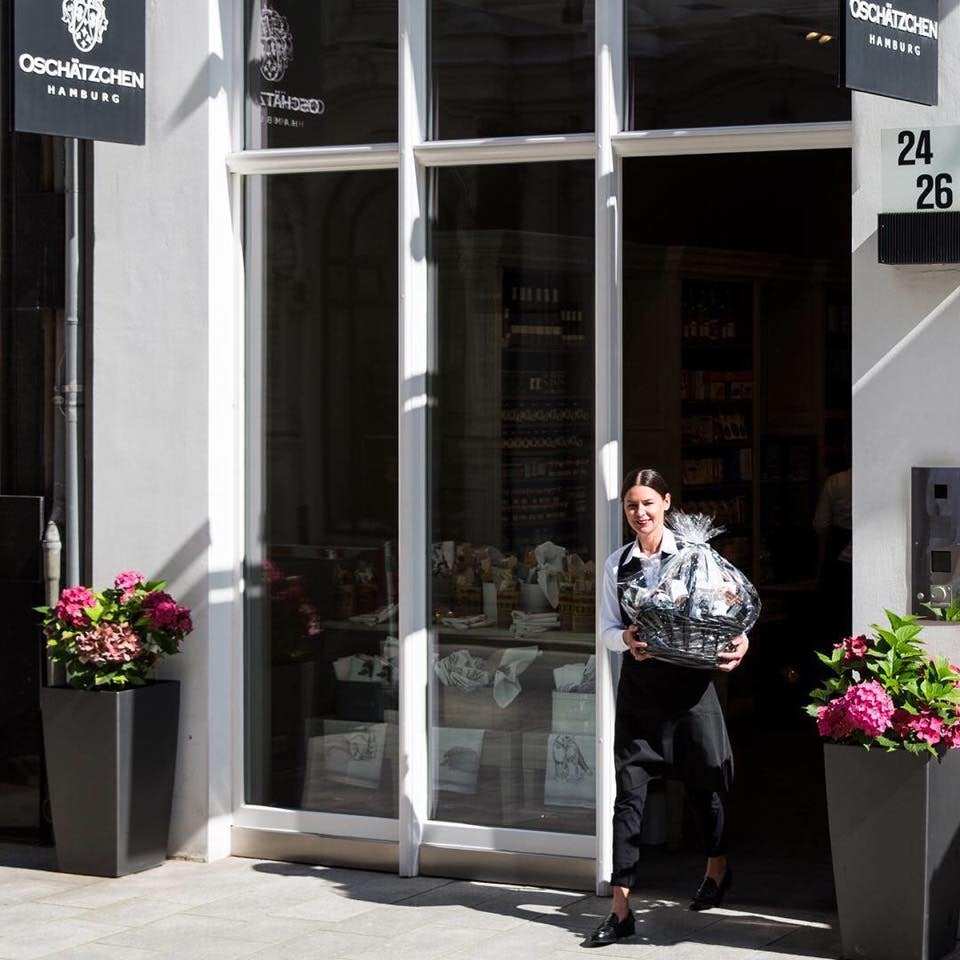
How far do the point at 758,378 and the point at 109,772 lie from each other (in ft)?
19.7

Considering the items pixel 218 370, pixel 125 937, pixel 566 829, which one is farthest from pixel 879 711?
pixel 218 370

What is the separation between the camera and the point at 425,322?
8.12 meters

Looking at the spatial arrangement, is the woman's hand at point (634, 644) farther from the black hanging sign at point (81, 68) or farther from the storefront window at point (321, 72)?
the black hanging sign at point (81, 68)

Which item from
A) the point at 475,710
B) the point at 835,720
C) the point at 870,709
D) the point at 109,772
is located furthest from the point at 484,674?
the point at 870,709

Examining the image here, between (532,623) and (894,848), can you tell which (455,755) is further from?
(894,848)

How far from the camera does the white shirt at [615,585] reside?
22.7 ft

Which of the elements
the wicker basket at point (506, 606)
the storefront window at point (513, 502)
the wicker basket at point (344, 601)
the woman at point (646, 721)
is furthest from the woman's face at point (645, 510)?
the wicker basket at point (344, 601)

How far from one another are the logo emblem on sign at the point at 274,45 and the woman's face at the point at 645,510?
283cm

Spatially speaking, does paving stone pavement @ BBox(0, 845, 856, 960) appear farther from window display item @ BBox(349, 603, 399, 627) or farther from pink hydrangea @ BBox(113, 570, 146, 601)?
pink hydrangea @ BBox(113, 570, 146, 601)

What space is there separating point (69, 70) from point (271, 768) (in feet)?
10.5

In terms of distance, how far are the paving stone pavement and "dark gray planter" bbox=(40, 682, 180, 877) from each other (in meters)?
0.13

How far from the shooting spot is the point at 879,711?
20.8 ft

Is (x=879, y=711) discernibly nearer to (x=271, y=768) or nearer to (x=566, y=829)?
(x=566, y=829)

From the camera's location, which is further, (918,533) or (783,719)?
(783,719)
